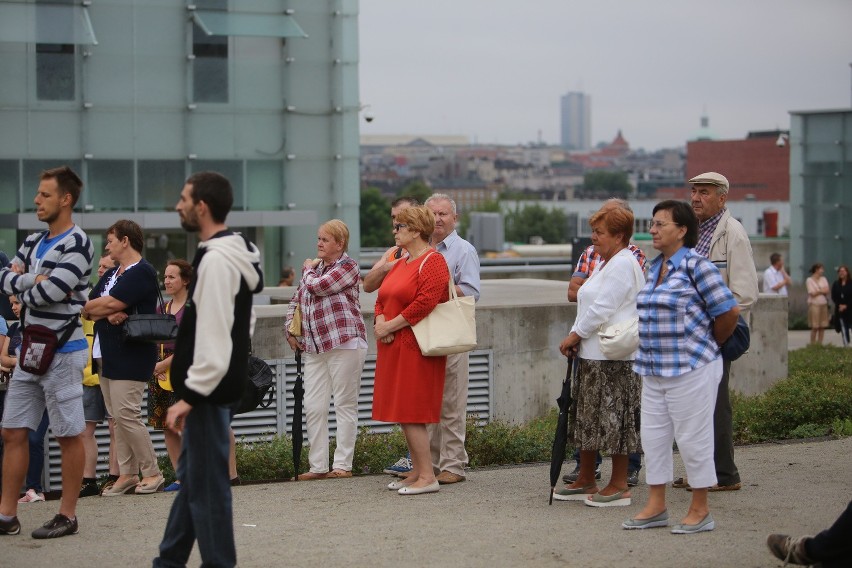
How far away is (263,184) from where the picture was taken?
3325 cm

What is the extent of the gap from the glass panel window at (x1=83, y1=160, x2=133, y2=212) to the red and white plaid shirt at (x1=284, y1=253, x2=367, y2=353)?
74.0ft

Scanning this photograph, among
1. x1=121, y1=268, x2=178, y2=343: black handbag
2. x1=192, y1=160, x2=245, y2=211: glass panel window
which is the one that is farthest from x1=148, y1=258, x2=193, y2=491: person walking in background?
x1=192, y1=160, x2=245, y2=211: glass panel window

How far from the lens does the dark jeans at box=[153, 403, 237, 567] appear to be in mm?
5875

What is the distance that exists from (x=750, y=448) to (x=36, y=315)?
5.98 metres

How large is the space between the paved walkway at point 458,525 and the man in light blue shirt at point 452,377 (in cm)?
23

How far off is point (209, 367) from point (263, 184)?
2787 centimetres

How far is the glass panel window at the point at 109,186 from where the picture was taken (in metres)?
31.2

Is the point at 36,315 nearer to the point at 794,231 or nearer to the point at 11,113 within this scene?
the point at 11,113

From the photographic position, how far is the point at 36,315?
735cm

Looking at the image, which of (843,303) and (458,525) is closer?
(458,525)

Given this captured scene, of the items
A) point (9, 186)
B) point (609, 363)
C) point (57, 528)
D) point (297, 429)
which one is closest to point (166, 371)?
point (297, 429)

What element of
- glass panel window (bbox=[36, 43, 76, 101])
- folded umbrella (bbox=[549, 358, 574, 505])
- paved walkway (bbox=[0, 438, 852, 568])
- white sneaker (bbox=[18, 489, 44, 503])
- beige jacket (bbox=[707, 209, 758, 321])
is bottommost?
white sneaker (bbox=[18, 489, 44, 503])

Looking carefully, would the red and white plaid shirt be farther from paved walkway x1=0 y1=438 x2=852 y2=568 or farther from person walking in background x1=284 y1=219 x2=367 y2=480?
paved walkway x1=0 y1=438 x2=852 y2=568

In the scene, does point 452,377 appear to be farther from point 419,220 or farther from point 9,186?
point 9,186
